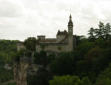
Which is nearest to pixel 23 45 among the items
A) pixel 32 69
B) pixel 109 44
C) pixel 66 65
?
pixel 32 69

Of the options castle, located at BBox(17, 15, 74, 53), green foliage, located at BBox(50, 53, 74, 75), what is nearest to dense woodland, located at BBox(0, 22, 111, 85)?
green foliage, located at BBox(50, 53, 74, 75)

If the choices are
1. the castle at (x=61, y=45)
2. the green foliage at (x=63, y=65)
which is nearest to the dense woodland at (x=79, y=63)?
the green foliage at (x=63, y=65)

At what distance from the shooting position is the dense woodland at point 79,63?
142 feet

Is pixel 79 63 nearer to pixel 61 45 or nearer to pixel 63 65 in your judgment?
pixel 63 65

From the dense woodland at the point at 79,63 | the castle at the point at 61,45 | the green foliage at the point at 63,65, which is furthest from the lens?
the castle at the point at 61,45

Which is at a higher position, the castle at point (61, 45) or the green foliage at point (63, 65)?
the castle at point (61, 45)

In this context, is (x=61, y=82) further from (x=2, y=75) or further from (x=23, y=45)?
(x=2, y=75)

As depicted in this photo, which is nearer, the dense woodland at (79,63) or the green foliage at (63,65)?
the dense woodland at (79,63)

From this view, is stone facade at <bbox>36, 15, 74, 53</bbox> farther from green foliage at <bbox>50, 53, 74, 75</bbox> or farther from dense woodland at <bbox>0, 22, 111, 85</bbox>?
green foliage at <bbox>50, 53, 74, 75</bbox>

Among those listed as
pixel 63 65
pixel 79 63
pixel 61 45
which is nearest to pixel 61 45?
pixel 61 45

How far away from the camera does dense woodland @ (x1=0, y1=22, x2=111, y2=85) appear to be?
4331cm

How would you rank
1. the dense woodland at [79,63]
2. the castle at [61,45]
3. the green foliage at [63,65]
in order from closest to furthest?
the dense woodland at [79,63] < the green foliage at [63,65] < the castle at [61,45]

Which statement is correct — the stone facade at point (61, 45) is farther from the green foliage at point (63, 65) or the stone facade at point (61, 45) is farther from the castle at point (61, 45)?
the green foliage at point (63, 65)

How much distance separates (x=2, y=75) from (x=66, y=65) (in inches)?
1434
